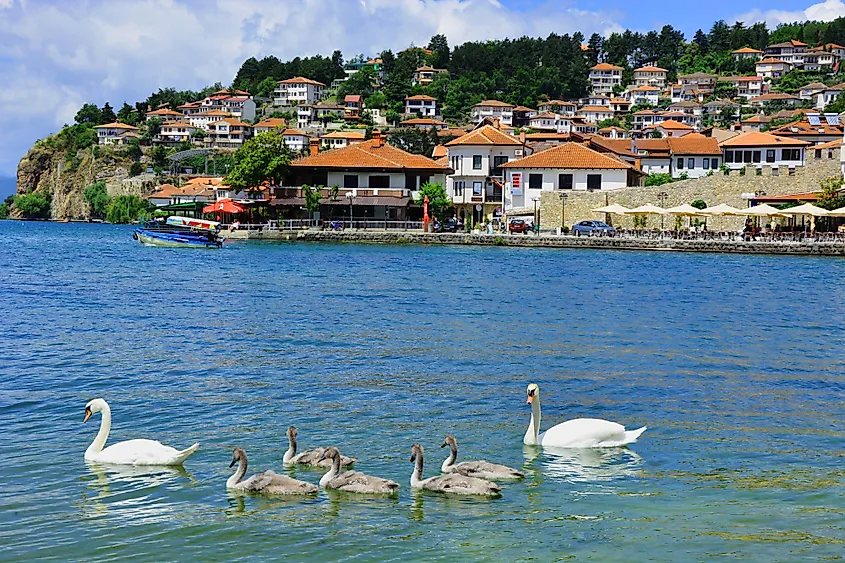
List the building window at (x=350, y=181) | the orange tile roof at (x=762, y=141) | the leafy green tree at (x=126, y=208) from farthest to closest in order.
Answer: the leafy green tree at (x=126, y=208) < the orange tile roof at (x=762, y=141) < the building window at (x=350, y=181)

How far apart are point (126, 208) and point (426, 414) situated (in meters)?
102

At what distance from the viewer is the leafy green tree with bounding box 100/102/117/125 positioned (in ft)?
475

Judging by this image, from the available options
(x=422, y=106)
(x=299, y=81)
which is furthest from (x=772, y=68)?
(x=299, y=81)

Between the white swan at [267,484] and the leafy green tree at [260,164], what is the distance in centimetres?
5254

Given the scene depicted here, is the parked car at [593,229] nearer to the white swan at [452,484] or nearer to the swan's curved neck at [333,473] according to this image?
the white swan at [452,484]

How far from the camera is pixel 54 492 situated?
8.88 metres

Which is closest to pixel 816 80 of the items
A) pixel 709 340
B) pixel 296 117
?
pixel 296 117

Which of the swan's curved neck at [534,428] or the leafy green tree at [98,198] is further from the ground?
the leafy green tree at [98,198]

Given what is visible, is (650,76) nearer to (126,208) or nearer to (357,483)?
(126,208)

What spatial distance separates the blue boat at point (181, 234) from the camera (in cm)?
5084

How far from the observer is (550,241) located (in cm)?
5228

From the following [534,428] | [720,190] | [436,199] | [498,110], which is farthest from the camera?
[498,110]

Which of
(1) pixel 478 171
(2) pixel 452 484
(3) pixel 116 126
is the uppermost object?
(3) pixel 116 126

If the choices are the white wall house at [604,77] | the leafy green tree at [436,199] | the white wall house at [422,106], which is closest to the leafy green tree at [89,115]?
the white wall house at [422,106]
